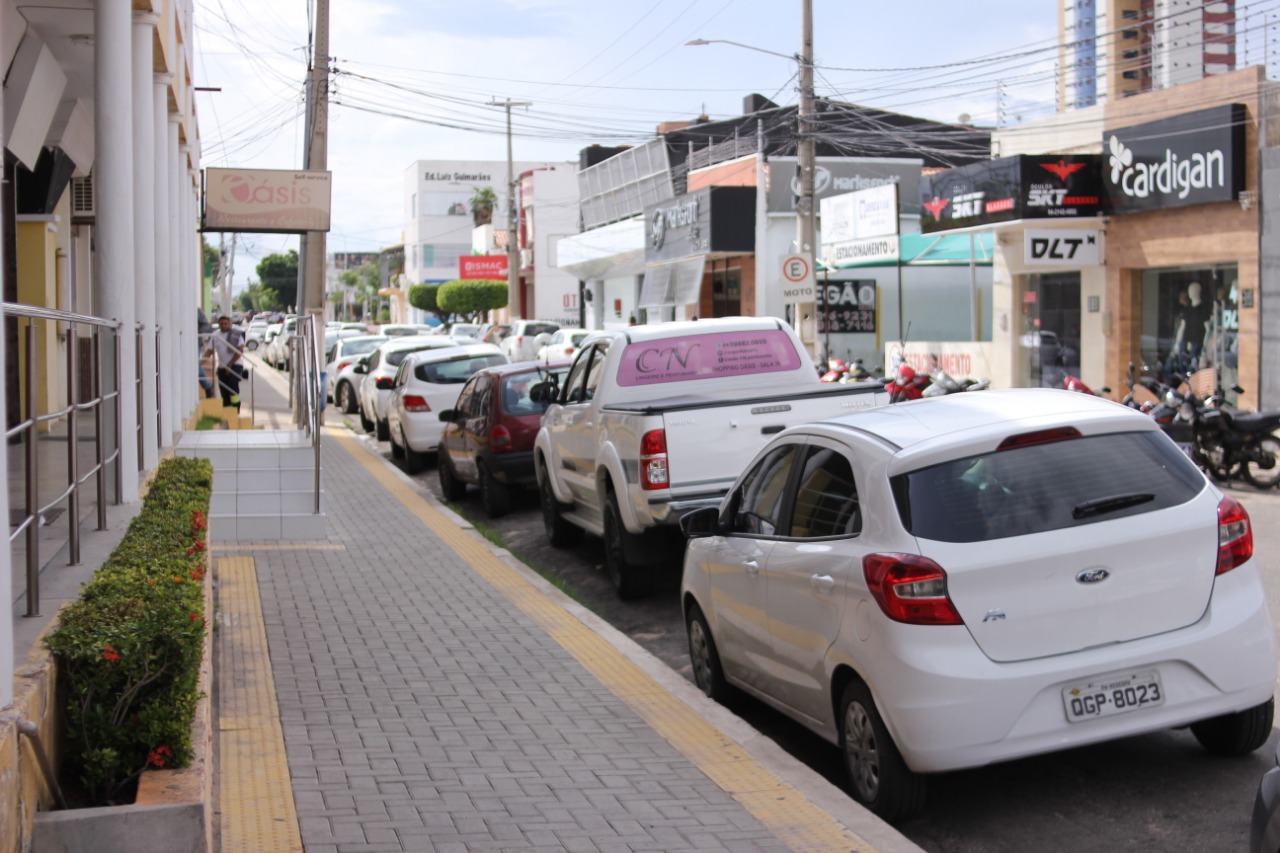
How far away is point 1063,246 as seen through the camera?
2462cm

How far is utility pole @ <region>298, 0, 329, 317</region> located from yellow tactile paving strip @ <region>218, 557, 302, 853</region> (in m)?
15.6

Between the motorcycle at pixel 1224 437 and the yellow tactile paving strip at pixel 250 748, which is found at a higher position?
the motorcycle at pixel 1224 437

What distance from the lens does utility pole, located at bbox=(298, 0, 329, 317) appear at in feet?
80.2

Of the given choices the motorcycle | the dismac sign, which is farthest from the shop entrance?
the dismac sign

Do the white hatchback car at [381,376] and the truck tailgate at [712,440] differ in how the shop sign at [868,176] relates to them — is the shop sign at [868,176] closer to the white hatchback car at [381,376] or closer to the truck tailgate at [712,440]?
the white hatchback car at [381,376]

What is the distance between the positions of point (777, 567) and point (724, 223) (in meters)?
35.4

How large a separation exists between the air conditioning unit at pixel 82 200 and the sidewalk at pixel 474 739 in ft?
31.8

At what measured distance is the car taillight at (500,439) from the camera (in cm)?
1511

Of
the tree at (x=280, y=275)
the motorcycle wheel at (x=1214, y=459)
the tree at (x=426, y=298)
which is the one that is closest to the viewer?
the motorcycle wheel at (x=1214, y=459)

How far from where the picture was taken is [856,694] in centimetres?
574

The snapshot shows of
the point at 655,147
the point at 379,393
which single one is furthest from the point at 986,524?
the point at 655,147

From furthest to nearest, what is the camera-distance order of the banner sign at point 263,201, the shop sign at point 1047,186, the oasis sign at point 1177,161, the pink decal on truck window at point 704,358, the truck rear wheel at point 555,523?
the shop sign at point 1047,186, the banner sign at point 263,201, the oasis sign at point 1177,161, the truck rear wheel at point 555,523, the pink decal on truck window at point 704,358

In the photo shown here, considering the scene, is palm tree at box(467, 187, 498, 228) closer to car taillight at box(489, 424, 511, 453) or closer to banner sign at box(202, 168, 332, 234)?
banner sign at box(202, 168, 332, 234)

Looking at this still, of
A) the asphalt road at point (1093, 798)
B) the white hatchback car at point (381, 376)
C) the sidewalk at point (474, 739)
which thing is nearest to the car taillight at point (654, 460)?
the sidewalk at point (474, 739)
